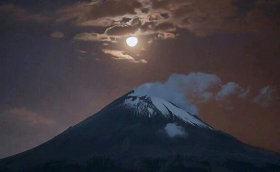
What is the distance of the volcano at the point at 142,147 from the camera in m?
134

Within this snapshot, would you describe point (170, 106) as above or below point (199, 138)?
above

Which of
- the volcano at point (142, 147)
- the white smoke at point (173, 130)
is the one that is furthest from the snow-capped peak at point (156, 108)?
the white smoke at point (173, 130)

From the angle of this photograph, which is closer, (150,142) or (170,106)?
(150,142)

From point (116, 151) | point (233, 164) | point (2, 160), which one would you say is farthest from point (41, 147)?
point (233, 164)

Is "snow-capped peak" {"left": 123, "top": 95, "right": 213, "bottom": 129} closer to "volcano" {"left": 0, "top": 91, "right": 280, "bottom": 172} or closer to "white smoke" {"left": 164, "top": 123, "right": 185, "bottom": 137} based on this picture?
"volcano" {"left": 0, "top": 91, "right": 280, "bottom": 172}

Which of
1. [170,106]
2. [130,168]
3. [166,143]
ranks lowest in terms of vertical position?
[130,168]

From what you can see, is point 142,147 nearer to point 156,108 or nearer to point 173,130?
point 173,130

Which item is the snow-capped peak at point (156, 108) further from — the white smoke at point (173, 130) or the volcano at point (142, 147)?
the white smoke at point (173, 130)

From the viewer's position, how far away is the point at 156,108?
161 meters

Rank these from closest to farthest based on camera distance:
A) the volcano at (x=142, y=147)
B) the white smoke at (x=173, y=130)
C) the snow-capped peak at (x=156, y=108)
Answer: the volcano at (x=142, y=147) → the white smoke at (x=173, y=130) → the snow-capped peak at (x=156, y=108)

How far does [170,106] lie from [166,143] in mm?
20099

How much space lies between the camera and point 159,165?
13475cm

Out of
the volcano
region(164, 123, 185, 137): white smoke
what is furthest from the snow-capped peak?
region(164, 123, 185, 137): white smoke

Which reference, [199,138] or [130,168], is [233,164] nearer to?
[199,138]
